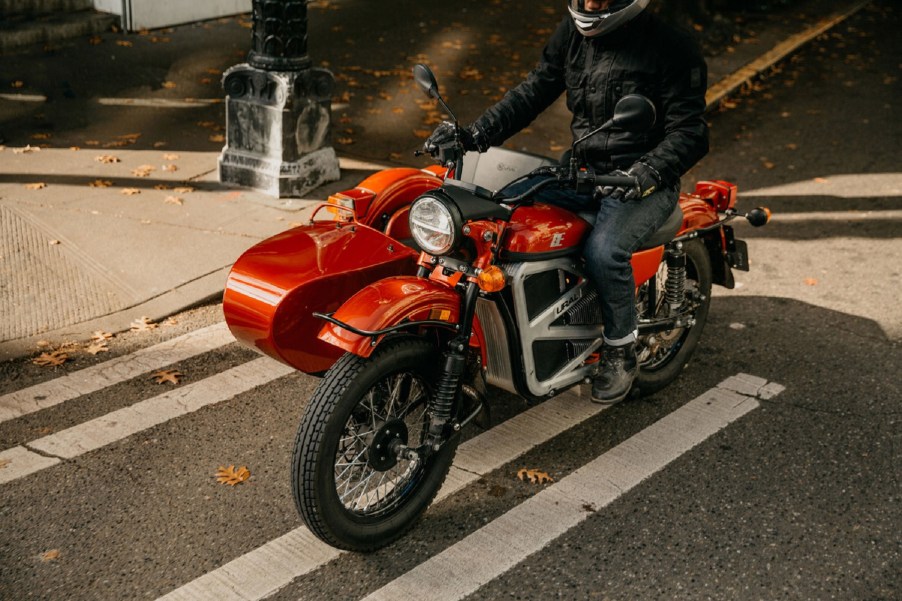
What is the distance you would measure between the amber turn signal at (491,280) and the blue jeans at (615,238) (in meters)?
0.49

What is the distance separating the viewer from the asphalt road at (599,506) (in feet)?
12.9

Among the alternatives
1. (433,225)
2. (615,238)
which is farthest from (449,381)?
(615,238)

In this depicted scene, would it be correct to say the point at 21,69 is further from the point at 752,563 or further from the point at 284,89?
the point at 752,563

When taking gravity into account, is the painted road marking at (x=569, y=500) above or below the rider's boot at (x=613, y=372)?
below

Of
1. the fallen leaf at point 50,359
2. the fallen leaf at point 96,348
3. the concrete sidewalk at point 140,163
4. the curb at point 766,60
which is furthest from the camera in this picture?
the curb at point 766,60

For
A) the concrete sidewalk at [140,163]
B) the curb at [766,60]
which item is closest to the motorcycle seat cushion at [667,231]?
the concrete sidewalk at [140,163]

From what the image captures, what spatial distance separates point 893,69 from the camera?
44.8ft

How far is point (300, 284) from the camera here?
4297 mm

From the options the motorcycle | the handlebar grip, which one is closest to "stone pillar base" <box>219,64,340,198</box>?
the motorcycle

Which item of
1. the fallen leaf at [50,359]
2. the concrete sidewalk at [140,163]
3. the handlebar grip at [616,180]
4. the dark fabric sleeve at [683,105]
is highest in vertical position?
the dark fabric sleeve at [683,105]

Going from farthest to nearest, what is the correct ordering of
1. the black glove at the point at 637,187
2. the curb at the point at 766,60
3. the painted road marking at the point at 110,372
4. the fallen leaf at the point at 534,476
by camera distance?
the curb at the point at 766,60, the painted road marking at the point at 110,372, the fallen leaf at the point at 534,476, the black glove at the point at 637,187

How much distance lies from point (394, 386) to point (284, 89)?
179 inches

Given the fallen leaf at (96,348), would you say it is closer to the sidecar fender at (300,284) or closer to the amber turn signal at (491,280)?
the sidecar fender at (300,284)

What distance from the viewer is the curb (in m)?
11.8
